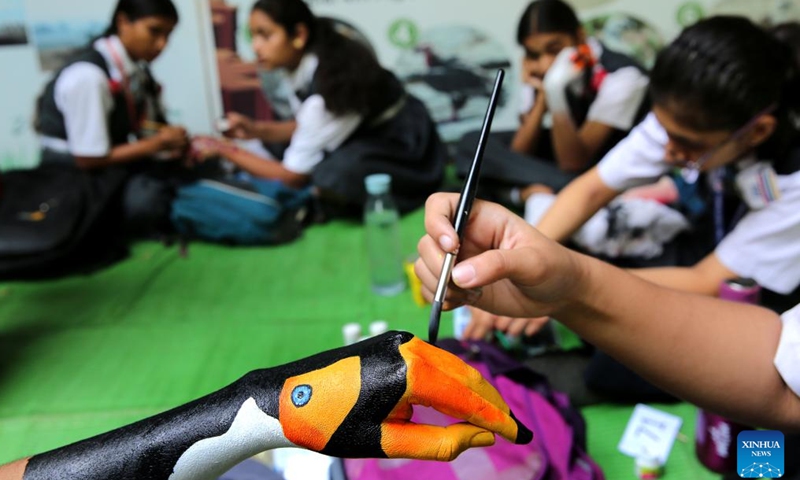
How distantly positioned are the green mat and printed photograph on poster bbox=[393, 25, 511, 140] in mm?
912

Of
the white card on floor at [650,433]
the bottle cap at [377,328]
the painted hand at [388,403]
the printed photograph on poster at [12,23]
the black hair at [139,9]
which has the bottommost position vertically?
the white card on floor at [650,433]

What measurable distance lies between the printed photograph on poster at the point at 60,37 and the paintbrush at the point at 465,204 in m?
2.32

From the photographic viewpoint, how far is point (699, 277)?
3.52ft

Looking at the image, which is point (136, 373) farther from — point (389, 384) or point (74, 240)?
point (389, 384)

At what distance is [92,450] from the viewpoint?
21.5 inches

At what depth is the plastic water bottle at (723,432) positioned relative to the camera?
873 mm

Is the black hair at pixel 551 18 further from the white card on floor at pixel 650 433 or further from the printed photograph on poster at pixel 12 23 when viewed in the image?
the printed photograph on poster at pixel 12 23

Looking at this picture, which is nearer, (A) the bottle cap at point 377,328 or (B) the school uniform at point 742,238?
(B) the school uniform at point 742,238

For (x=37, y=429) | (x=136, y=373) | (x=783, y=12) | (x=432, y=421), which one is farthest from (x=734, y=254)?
(x=783, y=12)

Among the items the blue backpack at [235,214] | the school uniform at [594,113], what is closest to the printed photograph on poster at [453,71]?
the school uniform at [594,113]

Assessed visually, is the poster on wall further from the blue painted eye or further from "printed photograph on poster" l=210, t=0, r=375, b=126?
the blue painted eye

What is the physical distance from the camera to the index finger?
0.50 m

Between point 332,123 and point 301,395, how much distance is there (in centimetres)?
158

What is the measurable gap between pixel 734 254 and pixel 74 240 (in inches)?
66.2
